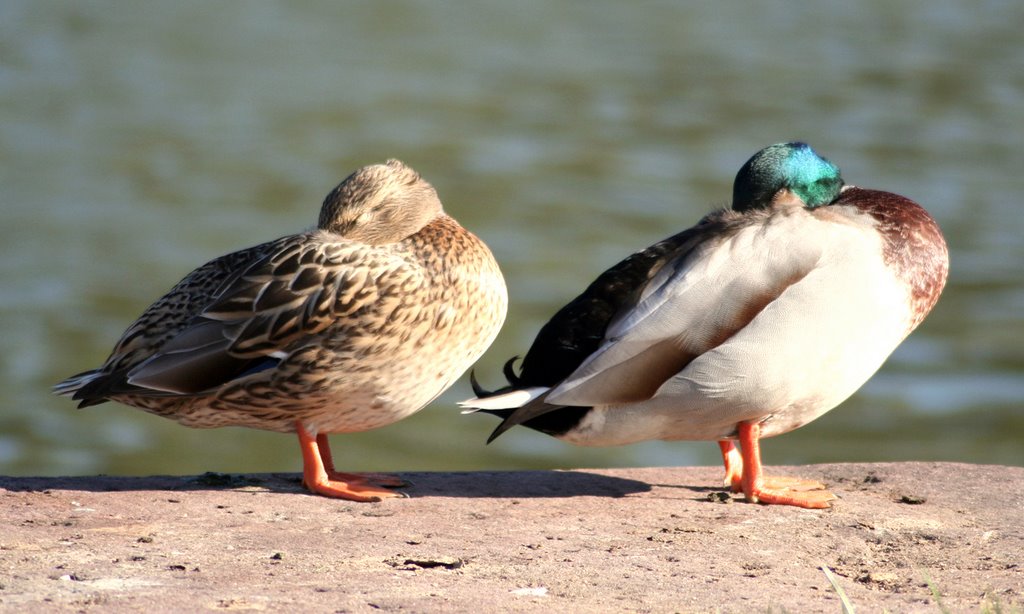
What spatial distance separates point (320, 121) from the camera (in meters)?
15.1

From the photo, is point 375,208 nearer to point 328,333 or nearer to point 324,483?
point 328,333

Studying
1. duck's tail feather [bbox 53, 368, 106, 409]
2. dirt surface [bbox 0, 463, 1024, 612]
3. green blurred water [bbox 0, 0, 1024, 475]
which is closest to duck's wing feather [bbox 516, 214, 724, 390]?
dirt surface [bbox 0, 463, 1024, 612]

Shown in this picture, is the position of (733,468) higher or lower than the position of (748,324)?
lower

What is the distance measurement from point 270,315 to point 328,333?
0.18 metres

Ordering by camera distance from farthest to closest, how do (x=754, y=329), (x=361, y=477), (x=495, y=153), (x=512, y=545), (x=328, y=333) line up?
1. (x=495, y=153)
2. (x=361, y=477)
3. (x=328, y=333)
4. (x=754, y=329)
5. (x=512, y=545)

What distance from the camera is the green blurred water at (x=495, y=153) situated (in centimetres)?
998

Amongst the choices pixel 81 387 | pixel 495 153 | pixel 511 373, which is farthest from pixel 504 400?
pixel 495 153

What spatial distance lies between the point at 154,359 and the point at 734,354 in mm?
1598

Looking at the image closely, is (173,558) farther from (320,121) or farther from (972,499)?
(320,121)

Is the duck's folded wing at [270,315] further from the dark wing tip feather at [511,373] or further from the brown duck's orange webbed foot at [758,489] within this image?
the brown duck's orange webbed foot at [758,489]

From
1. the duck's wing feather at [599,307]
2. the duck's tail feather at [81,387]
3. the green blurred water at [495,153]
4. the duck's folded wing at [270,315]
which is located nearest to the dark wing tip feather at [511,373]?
the duck's wing feather at [599,307]

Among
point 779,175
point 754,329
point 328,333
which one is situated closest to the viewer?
point 754,329

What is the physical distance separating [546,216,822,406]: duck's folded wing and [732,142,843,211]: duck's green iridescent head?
225 mm

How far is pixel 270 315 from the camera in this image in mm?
4406
